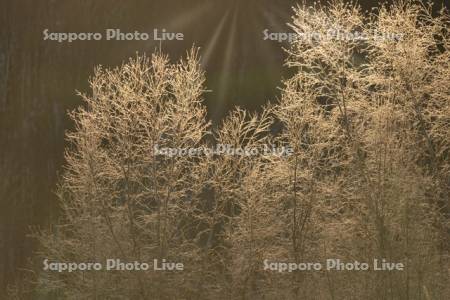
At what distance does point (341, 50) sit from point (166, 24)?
8.89 meters

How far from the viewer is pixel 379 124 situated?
13.8 m

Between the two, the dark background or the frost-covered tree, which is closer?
the frost-covered tree

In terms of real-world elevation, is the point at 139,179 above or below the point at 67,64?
below

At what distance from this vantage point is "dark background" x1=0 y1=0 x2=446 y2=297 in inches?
838

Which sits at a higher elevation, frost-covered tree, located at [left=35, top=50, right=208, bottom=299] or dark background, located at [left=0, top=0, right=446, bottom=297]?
dark background, located at [left=0, top=0, right=446, bottom=297]

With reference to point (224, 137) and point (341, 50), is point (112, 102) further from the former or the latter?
point (341, 50)

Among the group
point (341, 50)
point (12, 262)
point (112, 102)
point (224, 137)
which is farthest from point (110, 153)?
point (12, 262)

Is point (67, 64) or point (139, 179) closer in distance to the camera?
point (139, 179)

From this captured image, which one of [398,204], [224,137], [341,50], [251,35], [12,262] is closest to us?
[398,204]

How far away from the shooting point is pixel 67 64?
865 inches

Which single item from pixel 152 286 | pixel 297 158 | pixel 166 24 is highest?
pixel 166 24

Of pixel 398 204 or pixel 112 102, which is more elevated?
pixel 112 102

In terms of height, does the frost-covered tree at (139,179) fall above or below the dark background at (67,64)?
below

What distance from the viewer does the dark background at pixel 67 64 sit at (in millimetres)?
21297
